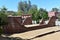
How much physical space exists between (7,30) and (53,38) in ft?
22.8

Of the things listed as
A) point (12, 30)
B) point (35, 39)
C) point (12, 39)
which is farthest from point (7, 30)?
point (35, 39)

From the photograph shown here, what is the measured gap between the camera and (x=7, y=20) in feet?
77.5

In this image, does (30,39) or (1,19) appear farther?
(1,19)

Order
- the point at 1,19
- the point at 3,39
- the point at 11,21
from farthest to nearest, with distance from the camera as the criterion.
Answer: the point at 11,21 < the point at 1,19 < the point at 3,39

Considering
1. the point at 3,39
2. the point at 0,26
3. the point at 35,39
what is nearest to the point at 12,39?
the point at 3,39

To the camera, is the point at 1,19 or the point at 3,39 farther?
the point at 1,19

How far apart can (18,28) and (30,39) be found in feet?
17.9

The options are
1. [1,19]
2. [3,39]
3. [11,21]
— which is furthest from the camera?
[11,21]

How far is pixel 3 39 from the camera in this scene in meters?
18.6

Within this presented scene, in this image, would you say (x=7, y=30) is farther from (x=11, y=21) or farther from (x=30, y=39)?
(x=30, y=39)

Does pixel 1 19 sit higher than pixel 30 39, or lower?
higher

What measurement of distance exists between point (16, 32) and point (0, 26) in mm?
2454

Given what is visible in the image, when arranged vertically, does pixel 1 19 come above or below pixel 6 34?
above

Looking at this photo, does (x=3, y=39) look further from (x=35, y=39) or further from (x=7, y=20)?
(x=7, y=20)
